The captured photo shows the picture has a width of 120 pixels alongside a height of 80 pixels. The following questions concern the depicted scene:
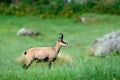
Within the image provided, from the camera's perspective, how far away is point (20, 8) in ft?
109

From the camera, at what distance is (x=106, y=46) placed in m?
16.0

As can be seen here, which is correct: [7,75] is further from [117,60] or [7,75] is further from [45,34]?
[45,34]

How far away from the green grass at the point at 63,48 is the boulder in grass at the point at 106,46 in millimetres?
468

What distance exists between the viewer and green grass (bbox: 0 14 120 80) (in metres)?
8.84

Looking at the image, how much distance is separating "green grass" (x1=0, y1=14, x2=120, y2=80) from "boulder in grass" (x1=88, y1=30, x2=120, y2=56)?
1.53 ft

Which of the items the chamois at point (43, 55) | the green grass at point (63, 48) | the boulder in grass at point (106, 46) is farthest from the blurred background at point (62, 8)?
the chamois at point (43, 55)

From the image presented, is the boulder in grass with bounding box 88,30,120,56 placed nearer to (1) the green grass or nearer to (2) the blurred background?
(1) the green grass

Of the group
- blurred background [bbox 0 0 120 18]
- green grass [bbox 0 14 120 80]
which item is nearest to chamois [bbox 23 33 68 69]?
green grass [bbox 0 14 120 80]

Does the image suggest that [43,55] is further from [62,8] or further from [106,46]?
[62,8]

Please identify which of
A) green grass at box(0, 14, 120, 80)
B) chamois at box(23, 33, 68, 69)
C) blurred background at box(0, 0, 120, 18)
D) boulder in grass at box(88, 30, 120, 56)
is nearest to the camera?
green grass at box(0, 14, 120, 80)

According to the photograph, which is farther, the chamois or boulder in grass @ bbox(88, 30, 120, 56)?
boulder in grass @ bbox(88, 30, 120, 56)

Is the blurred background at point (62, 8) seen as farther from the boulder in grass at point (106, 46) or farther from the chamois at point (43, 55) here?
the chamois at point (43, 55)

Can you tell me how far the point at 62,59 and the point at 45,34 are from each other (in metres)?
10.2

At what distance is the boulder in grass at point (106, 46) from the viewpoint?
51.7 ft
